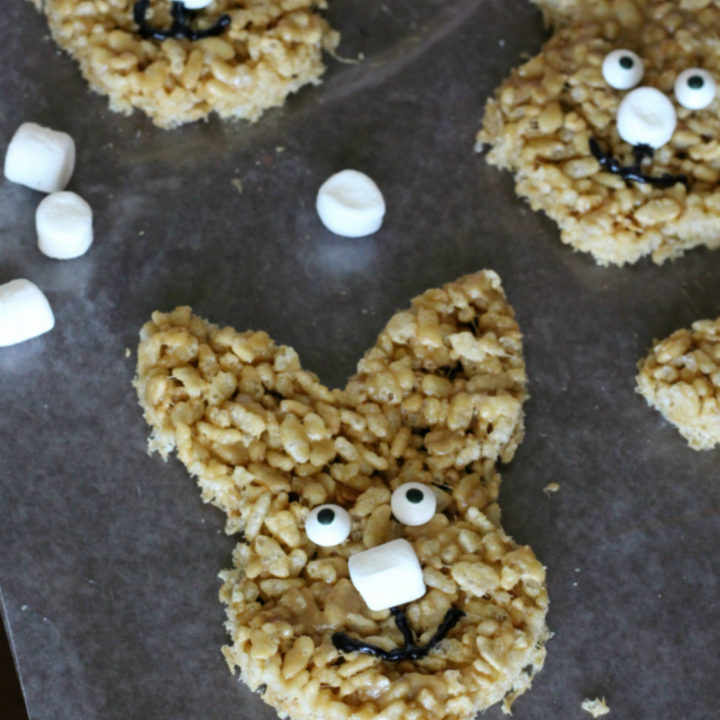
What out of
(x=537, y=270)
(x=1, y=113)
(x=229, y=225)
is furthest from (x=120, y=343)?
(x=537, y=270)

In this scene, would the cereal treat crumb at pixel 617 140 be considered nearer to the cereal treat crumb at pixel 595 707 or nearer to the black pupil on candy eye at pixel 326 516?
the black pupil on candy eye at pixel 326 516

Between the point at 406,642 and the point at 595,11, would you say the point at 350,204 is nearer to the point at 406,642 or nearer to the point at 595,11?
the point at 595,11

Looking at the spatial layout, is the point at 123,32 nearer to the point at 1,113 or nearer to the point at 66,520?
the point at 1,113

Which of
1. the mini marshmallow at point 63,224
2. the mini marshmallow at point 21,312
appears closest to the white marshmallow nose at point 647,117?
the mini marshmallow at point 63,224

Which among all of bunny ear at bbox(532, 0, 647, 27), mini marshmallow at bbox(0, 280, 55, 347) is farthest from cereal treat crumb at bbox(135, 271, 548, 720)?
bunny ear at bbox(532, 0, 647, 27)

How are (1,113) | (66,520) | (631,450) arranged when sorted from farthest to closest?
(1,113) < (631,450) < (66,520)

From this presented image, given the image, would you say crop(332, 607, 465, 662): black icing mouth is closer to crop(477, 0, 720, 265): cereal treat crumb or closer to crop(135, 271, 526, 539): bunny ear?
crop(135, 271, 526, 539): bunny ear
